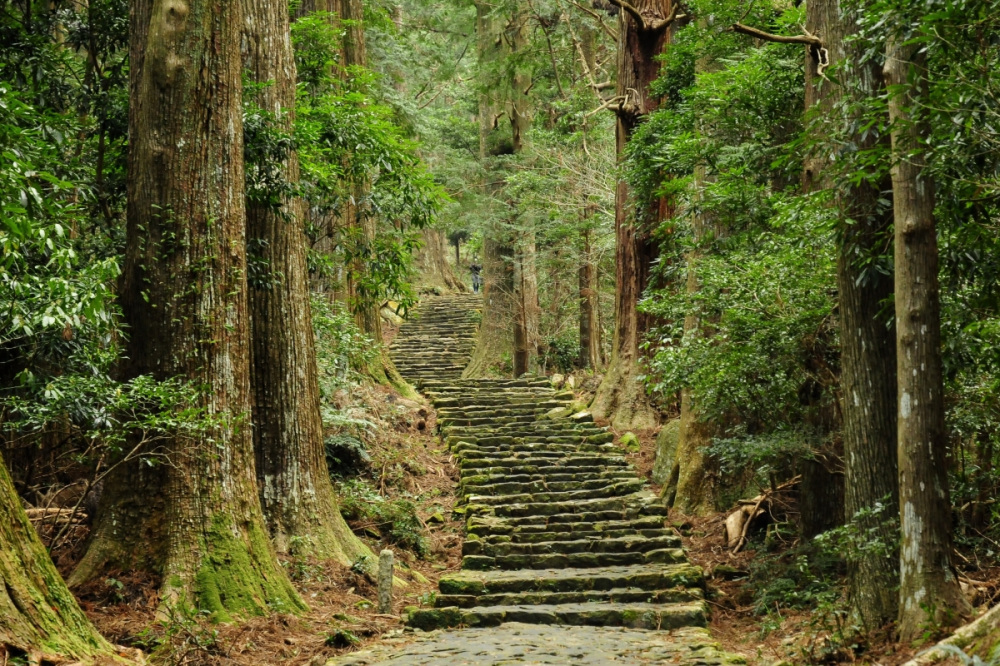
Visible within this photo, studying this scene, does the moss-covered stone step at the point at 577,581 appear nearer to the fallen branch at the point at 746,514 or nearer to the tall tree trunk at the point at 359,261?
the fallen branch at the point at 746,514

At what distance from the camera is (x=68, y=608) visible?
198 inches

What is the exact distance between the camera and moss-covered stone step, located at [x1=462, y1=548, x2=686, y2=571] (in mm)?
10297

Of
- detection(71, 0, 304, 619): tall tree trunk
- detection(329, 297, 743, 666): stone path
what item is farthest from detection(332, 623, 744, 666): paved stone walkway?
detection(71, 0, 304, 619): tall tree trunk

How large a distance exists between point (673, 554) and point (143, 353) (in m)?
6.34

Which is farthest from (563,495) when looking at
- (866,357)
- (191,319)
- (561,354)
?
(561,354)

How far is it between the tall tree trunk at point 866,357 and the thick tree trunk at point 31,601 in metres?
5.23

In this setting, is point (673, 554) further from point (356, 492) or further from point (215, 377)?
point (215, 377)

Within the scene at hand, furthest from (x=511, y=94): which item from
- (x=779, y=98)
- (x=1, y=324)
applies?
(x=1, y=324)

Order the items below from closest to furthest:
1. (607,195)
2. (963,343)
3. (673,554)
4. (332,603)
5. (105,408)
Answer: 1. (105,408)
2. (963,343)
3. (332,603)
4. (673,554)
5. (607,195)

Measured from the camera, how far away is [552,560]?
10445mm

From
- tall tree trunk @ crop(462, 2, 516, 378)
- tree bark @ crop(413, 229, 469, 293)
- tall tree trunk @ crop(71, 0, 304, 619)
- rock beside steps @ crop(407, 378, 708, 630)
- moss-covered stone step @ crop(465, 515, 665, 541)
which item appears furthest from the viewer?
tree bark @ crop(413, 229, 469, 293)

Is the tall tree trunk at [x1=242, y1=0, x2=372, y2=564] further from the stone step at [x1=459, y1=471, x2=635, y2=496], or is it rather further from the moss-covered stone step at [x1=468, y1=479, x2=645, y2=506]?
the stone step at [x1=459, y1=471, x2=635, y2=496]

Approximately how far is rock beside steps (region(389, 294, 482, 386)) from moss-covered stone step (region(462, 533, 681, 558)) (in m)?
8.74

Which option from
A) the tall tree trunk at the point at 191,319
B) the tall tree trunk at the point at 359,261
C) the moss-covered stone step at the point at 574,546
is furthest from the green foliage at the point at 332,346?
the tall tree trunk at the point at 191,319
